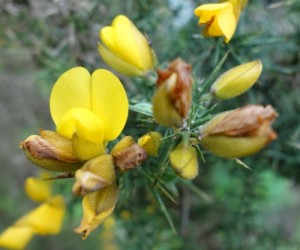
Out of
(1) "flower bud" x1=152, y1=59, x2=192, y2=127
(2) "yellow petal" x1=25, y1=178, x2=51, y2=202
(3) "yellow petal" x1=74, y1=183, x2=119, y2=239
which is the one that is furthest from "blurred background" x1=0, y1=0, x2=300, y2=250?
(1) "flower bud" x1=152, y1=59, x2=192, y2=127

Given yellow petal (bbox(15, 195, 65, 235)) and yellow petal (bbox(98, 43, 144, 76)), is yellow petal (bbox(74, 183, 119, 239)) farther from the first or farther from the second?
yellow petal (bbox(15, 195, 65, 235))

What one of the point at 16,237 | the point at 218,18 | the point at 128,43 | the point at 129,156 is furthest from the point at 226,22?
the point at 16,237

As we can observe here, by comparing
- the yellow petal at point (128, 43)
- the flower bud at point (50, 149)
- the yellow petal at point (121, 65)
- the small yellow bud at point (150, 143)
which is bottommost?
the small yellow bud at point (150, 143)

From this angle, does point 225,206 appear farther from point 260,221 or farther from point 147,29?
point 147,29

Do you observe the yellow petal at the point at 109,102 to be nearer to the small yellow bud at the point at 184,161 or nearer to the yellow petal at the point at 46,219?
the small yellow bud at the point at 184,161

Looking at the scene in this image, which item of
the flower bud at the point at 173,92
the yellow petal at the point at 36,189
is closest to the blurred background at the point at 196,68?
the yellow petal at the point at 36,189

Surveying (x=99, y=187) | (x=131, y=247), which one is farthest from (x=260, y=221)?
(x=99, y=187)
